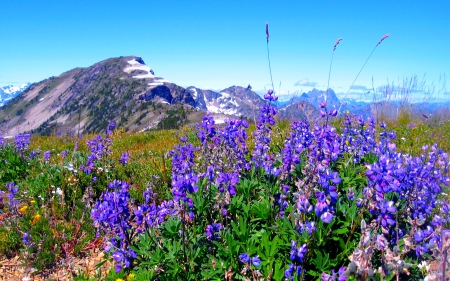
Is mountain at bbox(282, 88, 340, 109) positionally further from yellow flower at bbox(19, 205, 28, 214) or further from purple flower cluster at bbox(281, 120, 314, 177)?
yellow flower at bbox(19, 205, 28, 214)

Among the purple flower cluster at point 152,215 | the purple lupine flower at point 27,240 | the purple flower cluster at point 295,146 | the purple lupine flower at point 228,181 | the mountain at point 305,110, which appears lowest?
the purple lupine flower at point 27,240

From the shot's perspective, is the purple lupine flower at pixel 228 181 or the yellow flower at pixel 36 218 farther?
the yellow flower at pixel 36 218

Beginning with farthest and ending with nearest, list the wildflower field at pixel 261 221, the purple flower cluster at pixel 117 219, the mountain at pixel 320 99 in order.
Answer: the mountain at pixel 320 99, the purple flower cluster at pixel 117 219, the wildflower field at pixel 261 221

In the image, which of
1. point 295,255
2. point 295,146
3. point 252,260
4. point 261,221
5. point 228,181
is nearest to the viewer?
point 295,255

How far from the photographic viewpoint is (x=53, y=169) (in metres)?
6.07

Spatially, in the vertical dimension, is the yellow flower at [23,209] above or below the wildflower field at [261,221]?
below

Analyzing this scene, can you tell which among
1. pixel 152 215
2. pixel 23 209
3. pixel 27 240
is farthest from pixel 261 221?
pixel 23 209

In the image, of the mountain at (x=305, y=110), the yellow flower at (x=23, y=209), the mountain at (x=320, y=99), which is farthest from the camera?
the mountain at (x=305, y=110)

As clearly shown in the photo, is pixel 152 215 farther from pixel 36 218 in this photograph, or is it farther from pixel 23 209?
pixel 23 209

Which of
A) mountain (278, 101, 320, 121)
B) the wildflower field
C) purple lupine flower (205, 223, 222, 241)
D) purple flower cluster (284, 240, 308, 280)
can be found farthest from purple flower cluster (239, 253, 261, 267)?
mountain (278, 101, 320, 121)

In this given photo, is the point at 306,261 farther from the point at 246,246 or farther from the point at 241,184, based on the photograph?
the point at 241,184

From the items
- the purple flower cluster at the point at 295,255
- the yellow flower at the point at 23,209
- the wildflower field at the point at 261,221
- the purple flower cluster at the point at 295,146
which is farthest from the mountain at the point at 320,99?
the yellow flower at the point at 23,209

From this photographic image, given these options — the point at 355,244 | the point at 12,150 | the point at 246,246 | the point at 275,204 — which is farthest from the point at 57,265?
the point at 12,150

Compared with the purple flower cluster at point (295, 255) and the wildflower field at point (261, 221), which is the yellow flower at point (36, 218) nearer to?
the wildflower field at point (261, 221)
